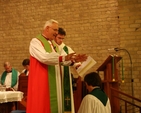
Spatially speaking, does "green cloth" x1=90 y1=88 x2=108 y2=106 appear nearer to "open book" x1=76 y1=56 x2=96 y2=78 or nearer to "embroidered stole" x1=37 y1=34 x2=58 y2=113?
"open book" x1=76 y1=56 x2=96 y2=78

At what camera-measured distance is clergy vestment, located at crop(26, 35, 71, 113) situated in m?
2.82

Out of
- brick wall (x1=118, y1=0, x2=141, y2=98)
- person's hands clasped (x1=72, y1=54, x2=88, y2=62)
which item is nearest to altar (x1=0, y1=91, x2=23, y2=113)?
person's hands clasped (x1=72, y1=54, x2=88, y2=62)

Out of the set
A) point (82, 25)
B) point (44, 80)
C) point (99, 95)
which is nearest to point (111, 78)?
point (99, 95)

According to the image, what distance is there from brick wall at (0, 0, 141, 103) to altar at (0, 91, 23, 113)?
11.4ft

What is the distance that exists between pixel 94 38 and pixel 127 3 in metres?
1.35

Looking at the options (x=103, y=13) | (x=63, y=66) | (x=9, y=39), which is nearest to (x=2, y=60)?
(x=9, y=39)

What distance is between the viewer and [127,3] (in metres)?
6.21

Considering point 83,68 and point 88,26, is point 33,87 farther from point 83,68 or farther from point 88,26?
point 88,26

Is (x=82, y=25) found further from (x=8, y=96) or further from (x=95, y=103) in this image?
(x=95, y=103)

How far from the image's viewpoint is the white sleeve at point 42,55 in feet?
8.87

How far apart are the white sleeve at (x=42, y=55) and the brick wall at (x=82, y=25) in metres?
3.78

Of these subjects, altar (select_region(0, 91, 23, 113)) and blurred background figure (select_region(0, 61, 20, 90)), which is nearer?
altar (select_region(0, 91, 23, 113))

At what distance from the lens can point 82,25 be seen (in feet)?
23.2

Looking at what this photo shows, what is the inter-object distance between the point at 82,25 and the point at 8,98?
13.6ft
